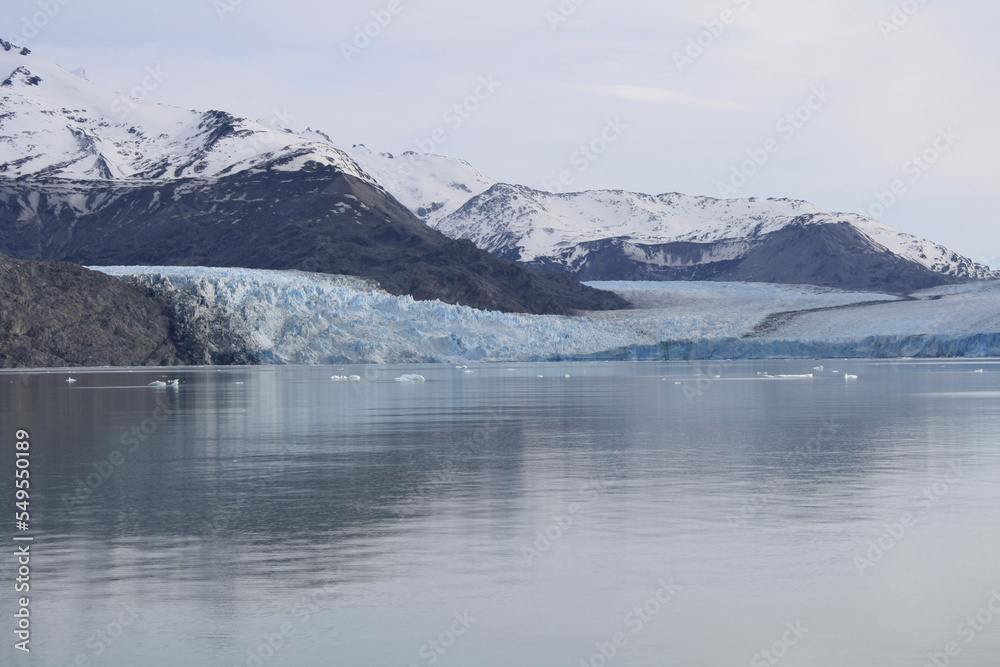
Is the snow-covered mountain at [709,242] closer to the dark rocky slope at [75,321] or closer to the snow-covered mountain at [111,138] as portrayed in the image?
the snow-covered mountain at [111,138]

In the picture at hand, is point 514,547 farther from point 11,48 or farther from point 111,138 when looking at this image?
point 11,48

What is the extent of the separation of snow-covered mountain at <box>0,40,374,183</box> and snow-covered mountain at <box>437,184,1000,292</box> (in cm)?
4002

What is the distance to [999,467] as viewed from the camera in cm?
1378

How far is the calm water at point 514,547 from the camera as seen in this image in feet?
20.9

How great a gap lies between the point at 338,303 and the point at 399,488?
50.9 meters

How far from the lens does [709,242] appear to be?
177m

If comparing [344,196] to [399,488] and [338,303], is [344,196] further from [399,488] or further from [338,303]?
[399,488]

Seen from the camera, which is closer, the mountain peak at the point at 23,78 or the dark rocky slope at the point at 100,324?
the dark rocky slope at the point at 100,324

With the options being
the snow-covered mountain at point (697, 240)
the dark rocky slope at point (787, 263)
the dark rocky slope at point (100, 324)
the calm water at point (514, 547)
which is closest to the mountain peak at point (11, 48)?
the snow-covered mountain at point (697, 240)

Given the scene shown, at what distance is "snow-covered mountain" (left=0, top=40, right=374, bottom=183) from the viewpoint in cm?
13212

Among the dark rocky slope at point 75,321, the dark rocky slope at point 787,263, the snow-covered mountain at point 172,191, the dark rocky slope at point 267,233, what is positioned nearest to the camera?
the dark rocky slope at point 75,321

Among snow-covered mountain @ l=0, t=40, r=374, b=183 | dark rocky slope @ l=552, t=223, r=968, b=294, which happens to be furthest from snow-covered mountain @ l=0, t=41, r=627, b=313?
dark rocky slope @ l=552, t=223, r=968, b=294

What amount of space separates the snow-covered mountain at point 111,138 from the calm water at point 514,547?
11952cm

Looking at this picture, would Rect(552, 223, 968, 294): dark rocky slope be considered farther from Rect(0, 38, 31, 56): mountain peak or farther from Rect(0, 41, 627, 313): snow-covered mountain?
Rect(0, 38, 31, 56): mountain peak
